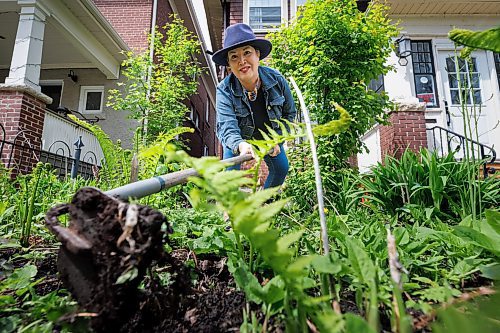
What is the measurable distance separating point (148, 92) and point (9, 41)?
4241 millimetres

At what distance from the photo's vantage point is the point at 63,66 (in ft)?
29.4

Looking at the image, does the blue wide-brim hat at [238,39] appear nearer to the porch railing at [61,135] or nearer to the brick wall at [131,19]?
the porch railing at [61,135]

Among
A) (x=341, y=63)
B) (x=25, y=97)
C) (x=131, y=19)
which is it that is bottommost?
(x=25, y=97)

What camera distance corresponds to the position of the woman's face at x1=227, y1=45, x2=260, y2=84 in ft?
7.52

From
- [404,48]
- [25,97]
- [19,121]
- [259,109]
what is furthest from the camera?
[404,48]

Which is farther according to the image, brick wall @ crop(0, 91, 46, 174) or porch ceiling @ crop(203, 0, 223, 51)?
porch ceiling @ crop(203, 0, 223, 51)

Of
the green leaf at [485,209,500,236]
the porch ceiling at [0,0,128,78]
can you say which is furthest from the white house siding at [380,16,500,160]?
the porch ceiling at [0,0,128,78]

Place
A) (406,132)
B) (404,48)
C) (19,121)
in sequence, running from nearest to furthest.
→ 1. (19,121)
2. (406,132)
3. (404,48)

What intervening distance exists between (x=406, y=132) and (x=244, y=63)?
464cm

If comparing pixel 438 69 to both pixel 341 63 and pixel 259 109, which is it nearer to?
pixel 341 63

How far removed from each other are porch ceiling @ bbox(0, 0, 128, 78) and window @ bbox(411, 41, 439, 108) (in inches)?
293

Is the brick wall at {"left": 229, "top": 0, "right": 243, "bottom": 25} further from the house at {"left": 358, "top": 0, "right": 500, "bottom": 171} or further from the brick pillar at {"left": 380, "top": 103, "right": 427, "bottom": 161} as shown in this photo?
the brick pillar at {"left": 380, "top": 103, "right": 427, "bottom": 161}

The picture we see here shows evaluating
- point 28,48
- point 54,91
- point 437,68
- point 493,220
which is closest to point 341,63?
point 493,220

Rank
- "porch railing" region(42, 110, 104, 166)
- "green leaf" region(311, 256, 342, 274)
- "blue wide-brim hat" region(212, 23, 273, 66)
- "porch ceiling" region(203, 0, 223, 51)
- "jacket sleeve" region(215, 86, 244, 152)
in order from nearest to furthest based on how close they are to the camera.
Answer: "green leaf" region(311, 256, 342, 274) → "jacket sleeve" region(215, 86, 244, 152) → "blue wide-brim hat" region(212, 23, 273, 66) → "porch railing" region(42, 110, 104, 166) → "porch ceiling" region(203, 0, 223, 51)
